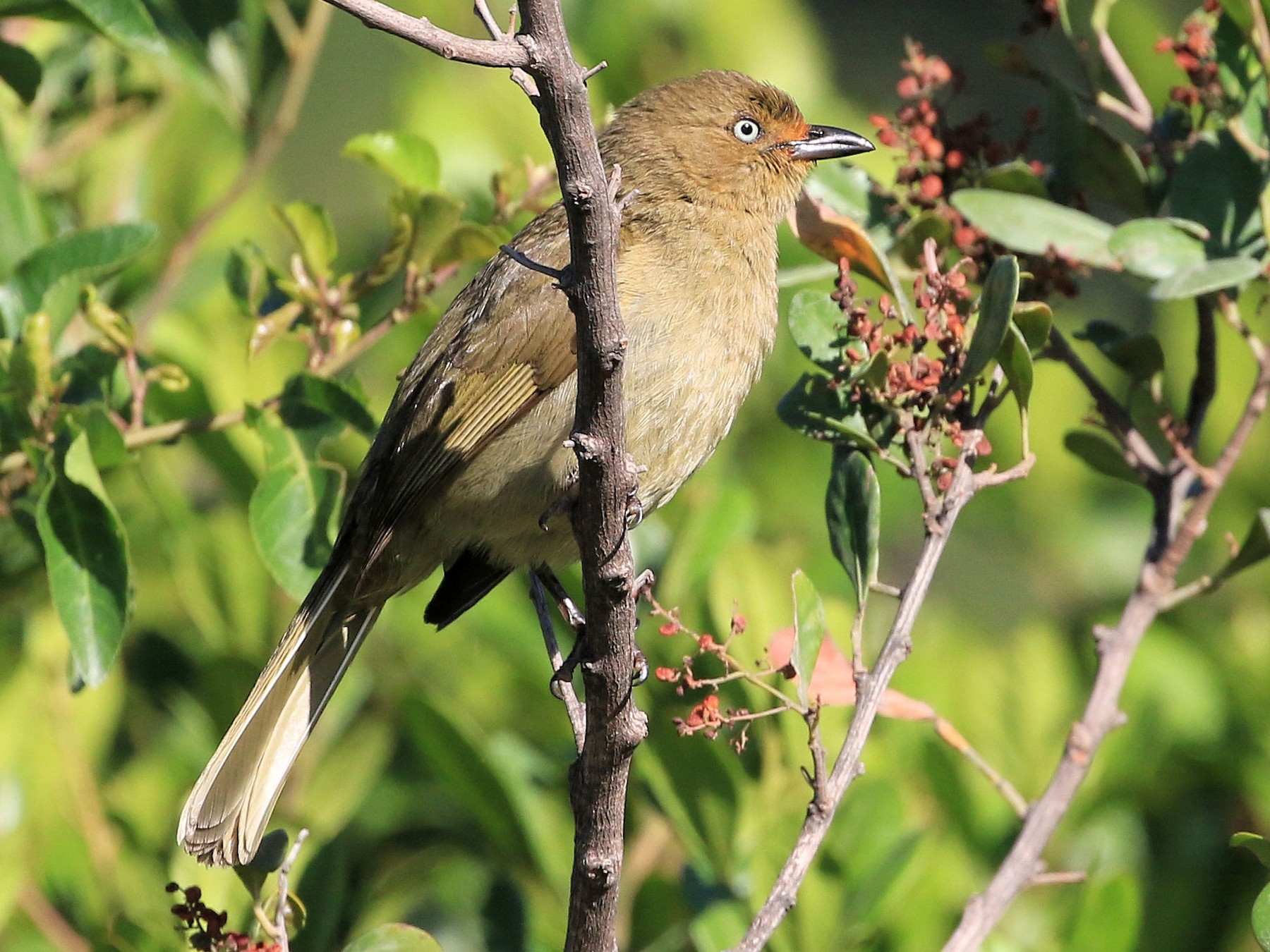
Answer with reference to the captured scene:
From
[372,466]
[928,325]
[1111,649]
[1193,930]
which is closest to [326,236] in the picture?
[372,466]

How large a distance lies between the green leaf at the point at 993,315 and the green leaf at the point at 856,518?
0.29 metres

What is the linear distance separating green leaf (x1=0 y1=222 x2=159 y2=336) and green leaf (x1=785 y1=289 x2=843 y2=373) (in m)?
1.48

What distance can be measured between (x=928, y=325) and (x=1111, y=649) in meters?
0.89

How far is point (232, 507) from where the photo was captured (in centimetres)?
437

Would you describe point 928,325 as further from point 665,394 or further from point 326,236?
point 326,236

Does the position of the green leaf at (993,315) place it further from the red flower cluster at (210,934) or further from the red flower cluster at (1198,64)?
the red flower cluster at (210,934)

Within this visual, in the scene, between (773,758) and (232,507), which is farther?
(232,507)

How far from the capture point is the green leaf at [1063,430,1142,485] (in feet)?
11.8

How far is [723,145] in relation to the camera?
4.28 m

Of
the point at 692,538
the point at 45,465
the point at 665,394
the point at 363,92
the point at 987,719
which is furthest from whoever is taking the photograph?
the point at 363,92

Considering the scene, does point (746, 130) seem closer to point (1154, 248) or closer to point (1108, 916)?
point (1154, 248)

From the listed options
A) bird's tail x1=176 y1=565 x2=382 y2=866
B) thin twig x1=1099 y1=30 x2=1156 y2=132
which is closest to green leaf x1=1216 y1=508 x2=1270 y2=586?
thin twig x1=1099 y1=30 x2=1156 y2=132

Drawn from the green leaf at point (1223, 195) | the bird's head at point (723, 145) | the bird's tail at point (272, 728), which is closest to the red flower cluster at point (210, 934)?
the bird's tail at point (272, 728)

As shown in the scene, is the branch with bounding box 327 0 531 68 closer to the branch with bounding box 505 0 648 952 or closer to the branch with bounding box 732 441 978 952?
the branch with bounding box 505 0 648 952
